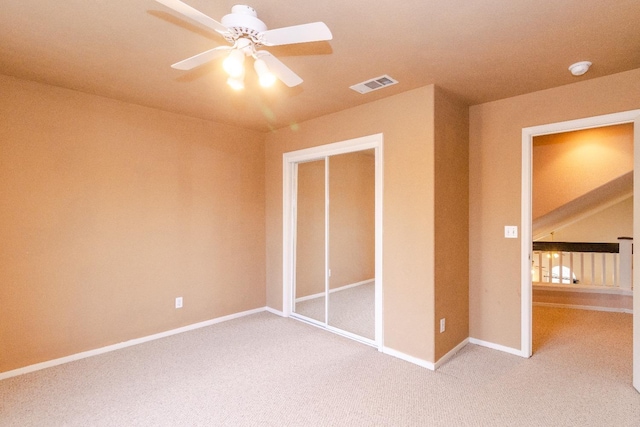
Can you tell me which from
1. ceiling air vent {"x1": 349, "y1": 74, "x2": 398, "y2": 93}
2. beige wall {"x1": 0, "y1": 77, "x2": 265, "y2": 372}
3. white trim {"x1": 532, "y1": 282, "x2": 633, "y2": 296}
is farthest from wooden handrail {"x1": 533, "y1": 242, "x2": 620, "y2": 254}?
beige wall {"x1": 0, "y1": 77, "x2": 265, "y2": 372}

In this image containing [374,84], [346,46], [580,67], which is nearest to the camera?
[346,46]

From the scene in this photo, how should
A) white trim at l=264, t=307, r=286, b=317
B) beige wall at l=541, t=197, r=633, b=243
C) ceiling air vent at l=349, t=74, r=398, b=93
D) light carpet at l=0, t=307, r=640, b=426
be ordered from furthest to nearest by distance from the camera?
beige wall at l=541, t=197, r=633, b=243 < white trim at l=264, t=307, r=286, b=317 < ceiling air vent at l=349, t=74, r=398, b=93 < light carpet at l=0, t=307, r=640, b=426

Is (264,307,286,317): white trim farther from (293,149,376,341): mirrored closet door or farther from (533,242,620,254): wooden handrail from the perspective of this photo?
(533,242,620,254): wooden handrail

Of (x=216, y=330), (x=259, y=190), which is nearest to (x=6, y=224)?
(x=216, y=330)

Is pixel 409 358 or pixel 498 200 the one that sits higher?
pixel 498 200

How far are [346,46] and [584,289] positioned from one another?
489 centimetres

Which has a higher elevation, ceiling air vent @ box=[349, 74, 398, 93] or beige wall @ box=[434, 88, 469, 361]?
ceiling air vent @ box=[349, 74, 398, 93]

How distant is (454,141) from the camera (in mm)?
3119

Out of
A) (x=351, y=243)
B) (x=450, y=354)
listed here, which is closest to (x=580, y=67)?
(x=450, y=354)

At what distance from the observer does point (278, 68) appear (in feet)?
6.17

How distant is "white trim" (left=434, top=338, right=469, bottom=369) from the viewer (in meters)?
2.84

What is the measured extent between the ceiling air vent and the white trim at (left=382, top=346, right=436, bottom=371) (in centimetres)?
248

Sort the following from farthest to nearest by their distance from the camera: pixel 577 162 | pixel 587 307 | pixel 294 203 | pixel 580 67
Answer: pixel 587 307 < pixel 294 203 < pixel 577 162 < pixel 580 67

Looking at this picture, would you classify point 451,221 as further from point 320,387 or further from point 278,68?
point 278,68
